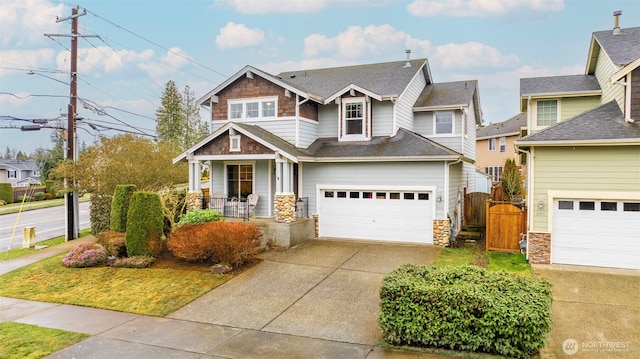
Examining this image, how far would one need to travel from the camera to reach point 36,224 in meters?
22.3

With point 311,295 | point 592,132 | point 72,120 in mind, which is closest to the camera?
point 311,295

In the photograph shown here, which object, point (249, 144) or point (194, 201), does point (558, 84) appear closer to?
point (249, 144)

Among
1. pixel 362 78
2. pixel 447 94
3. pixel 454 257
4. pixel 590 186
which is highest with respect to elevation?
pixel 362 78

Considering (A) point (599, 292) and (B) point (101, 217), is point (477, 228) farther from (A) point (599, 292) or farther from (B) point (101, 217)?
(B) point (101, 217)

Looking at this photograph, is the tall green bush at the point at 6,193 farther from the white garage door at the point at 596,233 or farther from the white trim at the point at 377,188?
the white garage door at the point at 596,233

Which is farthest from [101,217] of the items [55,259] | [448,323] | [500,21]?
[500,21]

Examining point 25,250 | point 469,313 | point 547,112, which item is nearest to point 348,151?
point 547,112

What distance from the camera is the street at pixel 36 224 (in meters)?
17.7

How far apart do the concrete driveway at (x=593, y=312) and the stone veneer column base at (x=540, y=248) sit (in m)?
0.29

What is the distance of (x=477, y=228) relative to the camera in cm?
1745

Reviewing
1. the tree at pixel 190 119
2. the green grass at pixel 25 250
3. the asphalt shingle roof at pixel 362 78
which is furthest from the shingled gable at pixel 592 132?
the tree at pixel 190 119

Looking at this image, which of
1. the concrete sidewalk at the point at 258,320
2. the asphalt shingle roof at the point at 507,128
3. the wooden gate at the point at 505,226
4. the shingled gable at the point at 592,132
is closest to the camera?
the concrete sidewalk at the point at 258,320

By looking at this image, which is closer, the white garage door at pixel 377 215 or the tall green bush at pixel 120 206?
the tall green bush at pixel 120 206

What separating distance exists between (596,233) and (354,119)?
933 centimetres
